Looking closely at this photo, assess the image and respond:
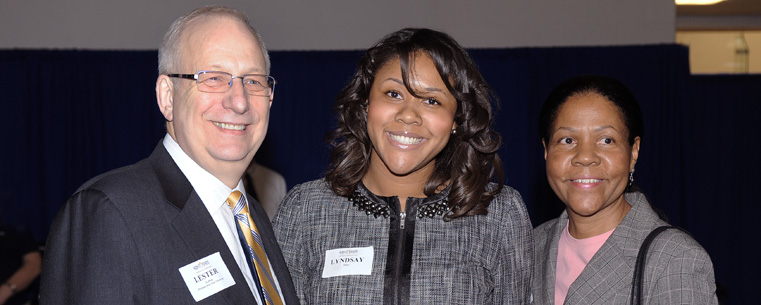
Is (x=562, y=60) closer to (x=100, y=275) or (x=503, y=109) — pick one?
(x=503, y=109)

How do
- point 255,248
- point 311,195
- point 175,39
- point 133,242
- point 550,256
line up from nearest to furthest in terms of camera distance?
point 133,242 < point 175,39 < point 255,248 < point 311,195 < point 550,256

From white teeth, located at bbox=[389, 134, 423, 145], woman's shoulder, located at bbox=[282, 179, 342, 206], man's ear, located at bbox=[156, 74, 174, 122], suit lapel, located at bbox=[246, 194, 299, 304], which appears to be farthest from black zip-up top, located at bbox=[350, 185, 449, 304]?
man's ear, located at bbox=[156, 74, 174, 122]

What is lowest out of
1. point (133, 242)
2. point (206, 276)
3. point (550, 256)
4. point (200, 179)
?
point (550, 256)

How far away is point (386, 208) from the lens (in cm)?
227

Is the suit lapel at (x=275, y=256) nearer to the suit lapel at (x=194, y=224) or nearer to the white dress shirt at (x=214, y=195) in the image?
the white dress shirt at (x=214, y=195)

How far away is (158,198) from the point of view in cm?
170

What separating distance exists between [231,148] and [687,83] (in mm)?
7082

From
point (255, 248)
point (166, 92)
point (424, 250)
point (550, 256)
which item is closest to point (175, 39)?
point (166, 92)

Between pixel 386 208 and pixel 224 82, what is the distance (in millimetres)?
746

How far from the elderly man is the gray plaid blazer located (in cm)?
15

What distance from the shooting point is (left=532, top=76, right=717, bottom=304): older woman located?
2.20 m

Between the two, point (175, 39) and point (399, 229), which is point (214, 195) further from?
point (399, 229)

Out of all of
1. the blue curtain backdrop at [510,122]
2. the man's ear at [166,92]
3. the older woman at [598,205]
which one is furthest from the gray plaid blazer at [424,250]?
the blue curtain backdrop at [510,122]

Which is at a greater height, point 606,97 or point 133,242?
point 606,97
